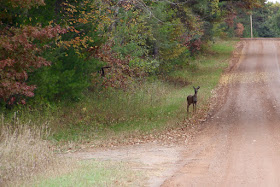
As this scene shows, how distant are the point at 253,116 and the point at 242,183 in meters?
9.25

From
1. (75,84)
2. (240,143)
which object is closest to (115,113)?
(75,84)

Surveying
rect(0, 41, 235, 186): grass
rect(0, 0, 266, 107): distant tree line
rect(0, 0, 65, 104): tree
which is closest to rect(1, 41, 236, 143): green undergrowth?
rect(0, 41, 235, 186): grass

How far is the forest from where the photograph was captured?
11844 mm

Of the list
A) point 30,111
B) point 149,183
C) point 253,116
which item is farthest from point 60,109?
point 149,183

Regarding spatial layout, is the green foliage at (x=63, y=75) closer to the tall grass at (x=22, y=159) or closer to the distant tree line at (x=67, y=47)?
the distant tree line at (x=67, y=47)

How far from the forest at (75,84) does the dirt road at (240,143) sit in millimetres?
1539

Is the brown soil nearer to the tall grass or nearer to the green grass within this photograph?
the green grass

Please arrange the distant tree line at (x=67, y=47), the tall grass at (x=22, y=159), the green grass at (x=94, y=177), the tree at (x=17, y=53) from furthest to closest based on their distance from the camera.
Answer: the distant tree line at (x=67, y=47), the tree at (x=17, y=53), the tall grass at (x=22, y=159), the green grass at (x=94, y=177)

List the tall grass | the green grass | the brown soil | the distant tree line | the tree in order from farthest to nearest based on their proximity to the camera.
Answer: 1. the distant tree line
2. the tree
3. the brown soil
4. the tall grass
5. the green grass

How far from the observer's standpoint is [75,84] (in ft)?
54.3

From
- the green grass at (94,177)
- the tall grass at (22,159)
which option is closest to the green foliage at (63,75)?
the tall grass at (22,159)

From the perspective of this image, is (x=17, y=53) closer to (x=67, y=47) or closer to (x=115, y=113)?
(x=67, y=47)

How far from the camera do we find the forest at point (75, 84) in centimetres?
1184

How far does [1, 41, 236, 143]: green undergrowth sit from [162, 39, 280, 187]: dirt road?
70.4 inches
